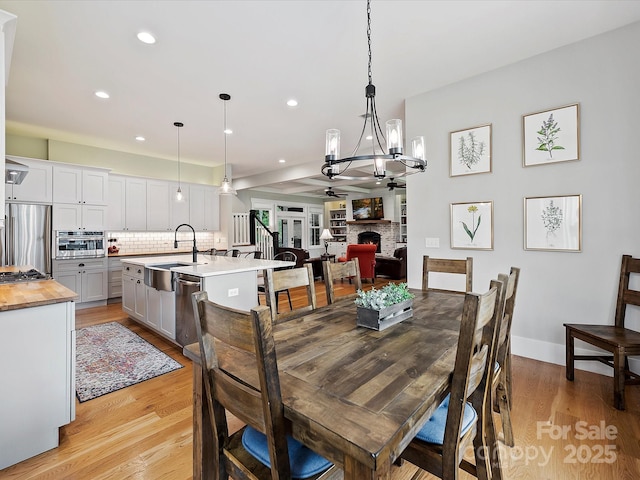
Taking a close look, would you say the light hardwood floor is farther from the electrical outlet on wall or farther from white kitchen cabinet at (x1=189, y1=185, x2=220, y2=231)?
white kitchen cabinet at (x1=189, y1=185, x2=220, y2=231)

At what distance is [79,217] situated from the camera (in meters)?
5.23

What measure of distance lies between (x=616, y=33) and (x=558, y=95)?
542 millimetres

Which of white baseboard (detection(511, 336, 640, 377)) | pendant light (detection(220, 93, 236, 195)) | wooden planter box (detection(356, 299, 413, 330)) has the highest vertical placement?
pendant light (detection(220, 93, 236, 195))

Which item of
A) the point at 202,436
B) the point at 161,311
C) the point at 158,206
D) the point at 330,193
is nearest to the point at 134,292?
the point at 161,311

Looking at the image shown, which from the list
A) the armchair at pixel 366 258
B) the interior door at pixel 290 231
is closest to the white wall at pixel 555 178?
the armchair at pixel 366 258

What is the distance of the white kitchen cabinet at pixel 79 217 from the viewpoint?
5016mm

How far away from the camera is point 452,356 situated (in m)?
1.26

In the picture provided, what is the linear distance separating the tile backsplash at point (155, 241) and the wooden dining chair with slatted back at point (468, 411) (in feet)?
21.8

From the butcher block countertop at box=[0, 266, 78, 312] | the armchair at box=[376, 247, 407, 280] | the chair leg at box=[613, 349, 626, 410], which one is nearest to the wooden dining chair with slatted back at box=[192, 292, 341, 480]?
the butcher block countertop at box=[0, 266, 78, 312]

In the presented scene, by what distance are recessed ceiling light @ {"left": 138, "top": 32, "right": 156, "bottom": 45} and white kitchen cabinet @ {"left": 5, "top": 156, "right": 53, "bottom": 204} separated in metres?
3.70

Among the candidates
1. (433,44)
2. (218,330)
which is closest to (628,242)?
(433,44)

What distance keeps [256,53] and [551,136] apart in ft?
9.28

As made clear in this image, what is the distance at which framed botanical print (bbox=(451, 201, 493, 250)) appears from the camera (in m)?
3.15

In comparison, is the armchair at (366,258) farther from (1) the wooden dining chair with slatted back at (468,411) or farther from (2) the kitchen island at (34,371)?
(2) the kitchen island at (34,371)
